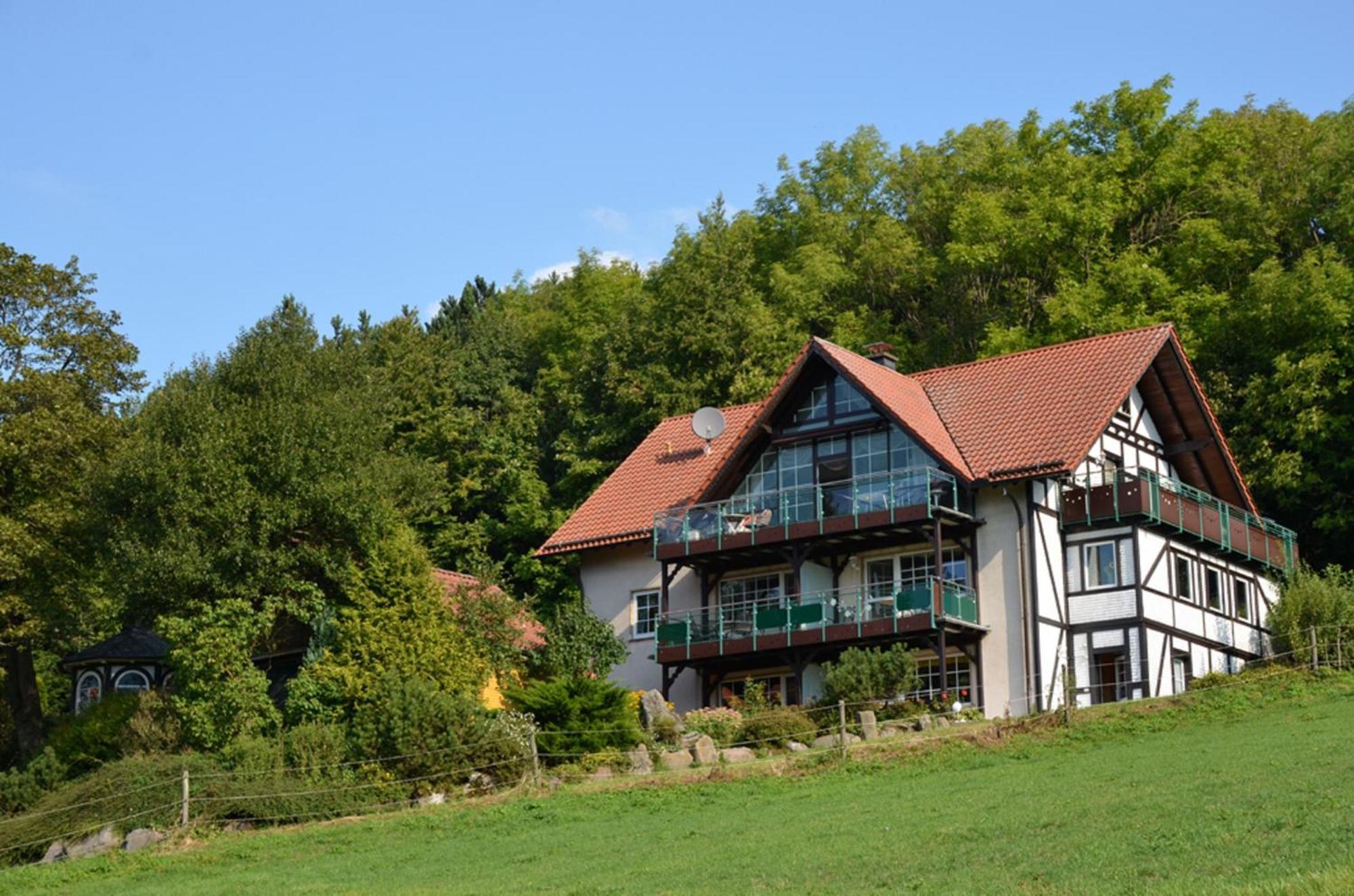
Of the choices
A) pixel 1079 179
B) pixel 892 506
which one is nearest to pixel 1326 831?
pixel 892 506

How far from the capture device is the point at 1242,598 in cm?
4441

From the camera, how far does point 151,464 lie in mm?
41500

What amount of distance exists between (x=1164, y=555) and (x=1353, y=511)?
688 cm

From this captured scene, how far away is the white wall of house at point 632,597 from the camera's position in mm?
43531

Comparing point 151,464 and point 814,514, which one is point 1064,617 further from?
point 151,464

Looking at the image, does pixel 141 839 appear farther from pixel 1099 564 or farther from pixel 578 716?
pixel 1099 564

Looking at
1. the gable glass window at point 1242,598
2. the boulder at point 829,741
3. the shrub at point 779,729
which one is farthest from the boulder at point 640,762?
the gable glass window at point 1242,598

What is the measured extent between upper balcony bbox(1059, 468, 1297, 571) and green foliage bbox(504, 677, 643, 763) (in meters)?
11.0

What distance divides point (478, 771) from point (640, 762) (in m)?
2.89

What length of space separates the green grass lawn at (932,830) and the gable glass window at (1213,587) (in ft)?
27.0

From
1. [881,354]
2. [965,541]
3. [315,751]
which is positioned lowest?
[315,751]

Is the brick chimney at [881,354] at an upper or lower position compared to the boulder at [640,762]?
upper

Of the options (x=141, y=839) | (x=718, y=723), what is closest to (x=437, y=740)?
(x=141, y=839)

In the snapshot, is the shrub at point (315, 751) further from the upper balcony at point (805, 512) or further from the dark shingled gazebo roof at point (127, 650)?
the dark shingled gazebo roof at point (127, 650)
